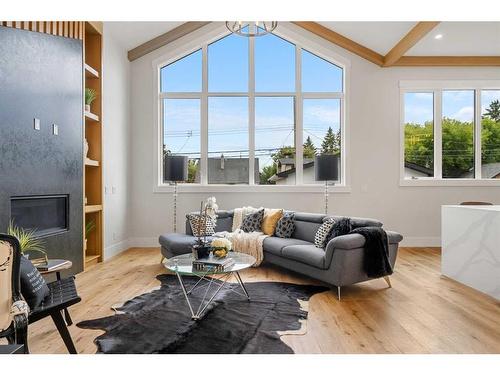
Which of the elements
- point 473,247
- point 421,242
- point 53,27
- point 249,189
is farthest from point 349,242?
point 53,27

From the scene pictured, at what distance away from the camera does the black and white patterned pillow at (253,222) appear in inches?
199

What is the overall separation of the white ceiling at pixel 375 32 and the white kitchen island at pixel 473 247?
3.04 m

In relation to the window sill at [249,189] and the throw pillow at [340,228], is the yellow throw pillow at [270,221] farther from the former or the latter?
the window sill at [249,189]

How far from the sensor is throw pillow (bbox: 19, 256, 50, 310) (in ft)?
6.65

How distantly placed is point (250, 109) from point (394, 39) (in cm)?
272

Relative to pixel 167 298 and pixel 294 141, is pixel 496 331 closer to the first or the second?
pixel 167 298

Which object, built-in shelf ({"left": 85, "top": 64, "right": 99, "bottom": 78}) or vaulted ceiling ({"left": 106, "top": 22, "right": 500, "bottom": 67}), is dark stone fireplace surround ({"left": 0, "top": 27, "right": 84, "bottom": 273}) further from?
vaulted ceiling ({"left": 106, "top": 22, "right": 500, "bottom": 67})

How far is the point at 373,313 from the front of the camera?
298 cm

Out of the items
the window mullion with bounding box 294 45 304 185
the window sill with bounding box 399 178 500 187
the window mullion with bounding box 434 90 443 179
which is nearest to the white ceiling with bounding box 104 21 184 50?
the window mullion with bounding box 294 45 304 185

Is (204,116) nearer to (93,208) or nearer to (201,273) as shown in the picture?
(93,208)

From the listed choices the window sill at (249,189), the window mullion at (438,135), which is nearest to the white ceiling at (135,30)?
the window sill at (249,189)

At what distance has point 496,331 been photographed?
258cm
